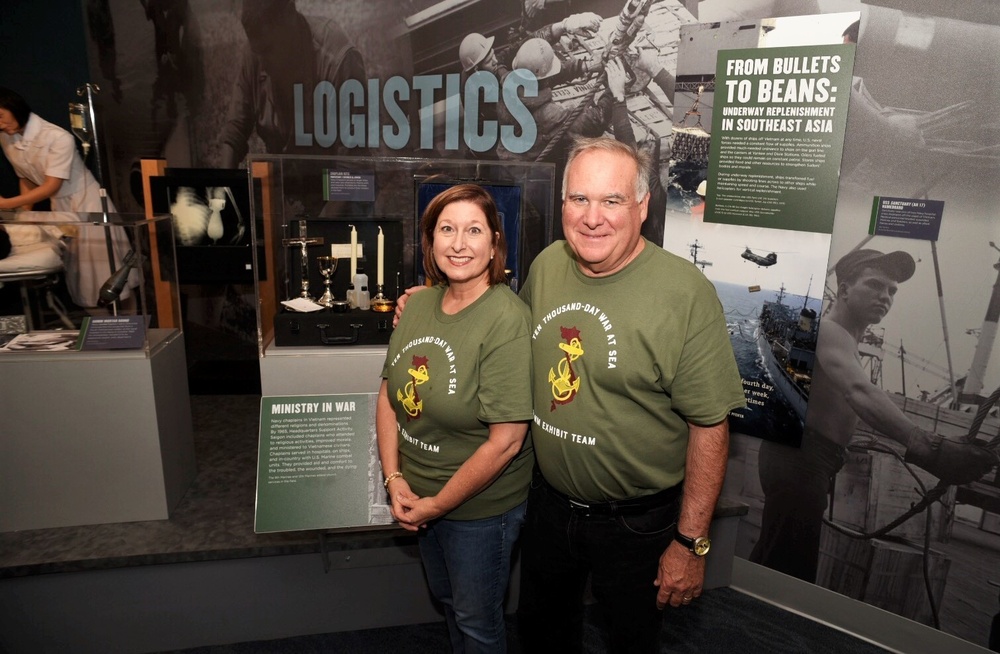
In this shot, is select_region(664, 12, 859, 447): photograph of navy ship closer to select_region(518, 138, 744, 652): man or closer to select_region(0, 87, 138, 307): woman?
select_region(518, 138, 744, 652): man

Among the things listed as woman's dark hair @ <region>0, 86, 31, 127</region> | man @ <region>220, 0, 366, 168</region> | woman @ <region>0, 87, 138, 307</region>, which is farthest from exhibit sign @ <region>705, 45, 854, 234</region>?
woman's dark hair @ <region>0, 86, 31, 127</region>

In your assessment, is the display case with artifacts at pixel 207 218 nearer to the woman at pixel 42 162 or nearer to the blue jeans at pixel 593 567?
the woman at pixel 42 162

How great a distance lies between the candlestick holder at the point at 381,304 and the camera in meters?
2.82

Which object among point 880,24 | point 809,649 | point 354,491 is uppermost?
point 880,24

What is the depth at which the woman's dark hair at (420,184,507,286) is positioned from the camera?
5.50 feet

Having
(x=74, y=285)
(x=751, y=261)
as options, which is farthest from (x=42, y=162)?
(x=751, y=261)

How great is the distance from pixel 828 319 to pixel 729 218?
0.57 metres

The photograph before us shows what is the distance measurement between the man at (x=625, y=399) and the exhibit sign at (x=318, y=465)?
0.78 m

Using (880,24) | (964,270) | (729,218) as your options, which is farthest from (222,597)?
(880,24)

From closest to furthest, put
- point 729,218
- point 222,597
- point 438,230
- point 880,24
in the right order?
point 438,230, point 880,24, point 222,597, point 729,218

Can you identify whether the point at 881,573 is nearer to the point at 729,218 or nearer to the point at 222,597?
the point at 729,218

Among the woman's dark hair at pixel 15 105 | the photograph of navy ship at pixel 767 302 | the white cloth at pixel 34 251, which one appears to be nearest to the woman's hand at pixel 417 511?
the photograph of navy ship at pixel 767 302

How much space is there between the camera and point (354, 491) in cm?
228

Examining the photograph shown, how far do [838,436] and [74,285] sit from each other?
3.36m
